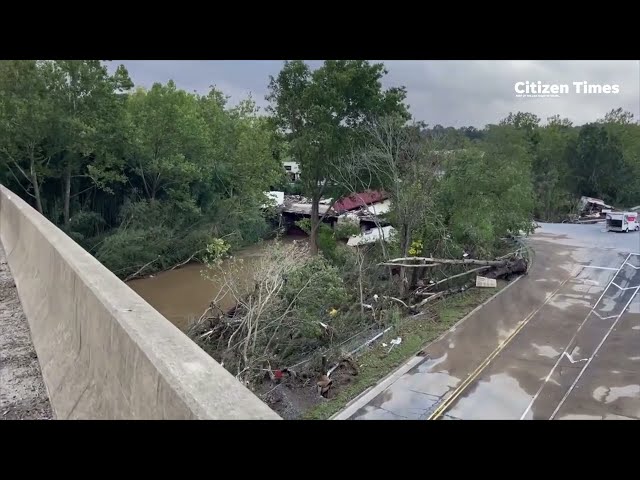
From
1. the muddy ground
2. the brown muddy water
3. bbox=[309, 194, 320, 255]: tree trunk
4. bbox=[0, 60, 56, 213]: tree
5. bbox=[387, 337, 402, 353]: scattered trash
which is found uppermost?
bbox=[0, 60, 56, 213]: tree

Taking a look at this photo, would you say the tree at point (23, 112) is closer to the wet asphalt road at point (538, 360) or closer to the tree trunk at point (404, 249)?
the tree trunk at point (404, 249)

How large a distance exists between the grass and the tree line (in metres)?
2.10

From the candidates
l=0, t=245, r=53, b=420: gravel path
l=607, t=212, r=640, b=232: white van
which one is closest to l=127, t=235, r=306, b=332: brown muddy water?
l=0, t=245, r=53, b=420: gravel path

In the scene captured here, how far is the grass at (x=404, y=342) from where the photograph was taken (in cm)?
822

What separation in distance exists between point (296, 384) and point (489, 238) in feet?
27.3

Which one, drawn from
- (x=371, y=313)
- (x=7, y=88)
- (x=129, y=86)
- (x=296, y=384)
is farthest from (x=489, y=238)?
(x=7, y=88)

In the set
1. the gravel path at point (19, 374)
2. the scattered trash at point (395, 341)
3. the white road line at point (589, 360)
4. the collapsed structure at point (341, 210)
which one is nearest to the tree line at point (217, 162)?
the collapsed structure at point (341, 210)

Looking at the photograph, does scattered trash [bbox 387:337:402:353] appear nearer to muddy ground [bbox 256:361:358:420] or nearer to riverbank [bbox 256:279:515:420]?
riverbank [bbox 256:279:515:420]

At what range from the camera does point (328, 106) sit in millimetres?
19281

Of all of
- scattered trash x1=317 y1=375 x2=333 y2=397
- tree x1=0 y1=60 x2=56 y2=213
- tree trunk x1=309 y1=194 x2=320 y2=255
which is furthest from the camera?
tree trunk x1=309 y1=194 x2=320 y2=255

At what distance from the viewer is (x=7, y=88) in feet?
57.6

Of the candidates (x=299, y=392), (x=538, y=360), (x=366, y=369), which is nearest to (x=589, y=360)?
(x=538, y=360)

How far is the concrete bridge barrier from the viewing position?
1.75m
